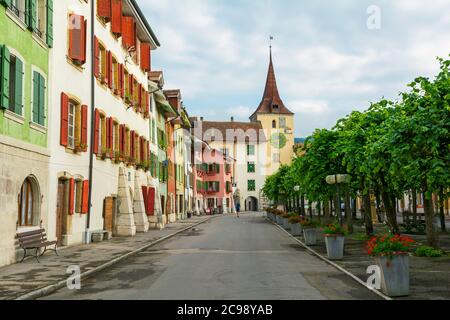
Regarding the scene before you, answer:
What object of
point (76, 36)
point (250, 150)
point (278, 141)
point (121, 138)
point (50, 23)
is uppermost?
point (278, 141)

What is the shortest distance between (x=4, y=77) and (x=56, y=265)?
514 cm

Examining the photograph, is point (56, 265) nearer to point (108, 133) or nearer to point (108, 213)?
point (108, 133)

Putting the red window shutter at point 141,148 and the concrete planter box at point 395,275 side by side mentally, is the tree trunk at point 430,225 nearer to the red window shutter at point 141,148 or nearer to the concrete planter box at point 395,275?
the concrete planter box at point 395,275

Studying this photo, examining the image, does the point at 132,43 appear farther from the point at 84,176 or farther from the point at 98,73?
the point at 84,176

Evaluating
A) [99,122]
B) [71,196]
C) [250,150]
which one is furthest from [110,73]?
[250,150]

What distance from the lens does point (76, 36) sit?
64.7 ft

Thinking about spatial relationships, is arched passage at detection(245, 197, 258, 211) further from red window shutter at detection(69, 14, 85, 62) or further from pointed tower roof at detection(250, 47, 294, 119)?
red window shutter at detection(69, 14, 85, 62)

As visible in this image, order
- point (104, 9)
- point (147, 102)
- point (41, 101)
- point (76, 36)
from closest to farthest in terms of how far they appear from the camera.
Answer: point (41, 101) → point (76, 36) → point (104, 9) → point (147, 102)

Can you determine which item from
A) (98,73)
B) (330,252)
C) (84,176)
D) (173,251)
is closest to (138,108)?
(98,73)

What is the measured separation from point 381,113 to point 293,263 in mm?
7720

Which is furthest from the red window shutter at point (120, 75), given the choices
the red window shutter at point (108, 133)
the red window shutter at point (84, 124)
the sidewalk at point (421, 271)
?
the sidewalk at point (421, 271)

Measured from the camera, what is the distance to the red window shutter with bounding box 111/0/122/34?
81.2ft

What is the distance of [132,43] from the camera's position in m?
27.8

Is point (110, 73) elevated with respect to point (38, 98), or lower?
elevated
